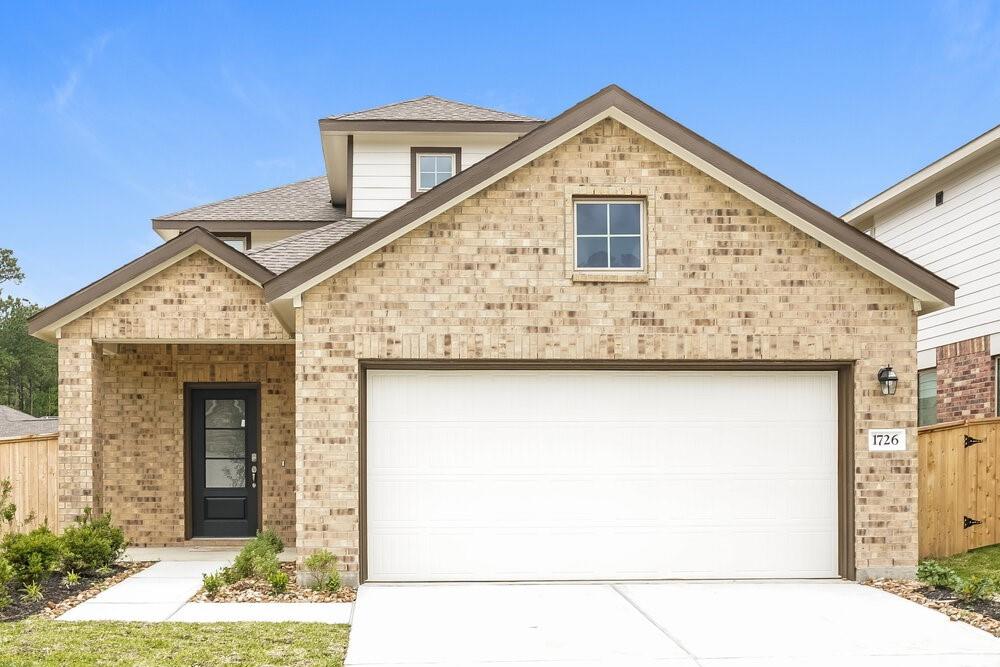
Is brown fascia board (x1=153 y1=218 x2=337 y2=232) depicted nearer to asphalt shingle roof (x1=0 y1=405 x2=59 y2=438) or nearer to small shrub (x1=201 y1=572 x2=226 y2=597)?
small shrub (x1=201 y1=572 x2=226 y2=597)

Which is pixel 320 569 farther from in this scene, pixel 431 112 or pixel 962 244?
pixel 962 244

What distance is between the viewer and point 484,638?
283 inches

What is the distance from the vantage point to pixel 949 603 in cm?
845

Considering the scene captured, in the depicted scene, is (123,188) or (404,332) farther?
(123,188)

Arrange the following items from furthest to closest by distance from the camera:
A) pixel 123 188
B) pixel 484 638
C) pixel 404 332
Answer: pixel 123 188, pixel 404 332, pixel 484 638

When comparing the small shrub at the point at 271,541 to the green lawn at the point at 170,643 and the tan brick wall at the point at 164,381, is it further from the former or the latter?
the green lawn at the point at 170,643

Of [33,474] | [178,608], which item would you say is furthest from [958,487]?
[33,474]

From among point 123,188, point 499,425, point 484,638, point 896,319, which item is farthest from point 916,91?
point 123,188

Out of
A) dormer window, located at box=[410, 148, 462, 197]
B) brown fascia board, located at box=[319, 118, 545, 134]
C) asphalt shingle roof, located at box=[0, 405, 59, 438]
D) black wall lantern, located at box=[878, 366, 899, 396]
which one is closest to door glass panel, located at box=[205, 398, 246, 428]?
dormer window, located at box=[410, 148, 462, 197]

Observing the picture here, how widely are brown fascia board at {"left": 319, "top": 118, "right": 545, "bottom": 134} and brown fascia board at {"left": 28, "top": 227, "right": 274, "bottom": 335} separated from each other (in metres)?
3.98

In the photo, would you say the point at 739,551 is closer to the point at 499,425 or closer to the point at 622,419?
the point at 622,419

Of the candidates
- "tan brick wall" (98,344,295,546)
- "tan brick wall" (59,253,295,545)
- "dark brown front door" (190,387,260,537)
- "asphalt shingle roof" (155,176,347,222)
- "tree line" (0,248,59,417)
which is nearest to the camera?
→ "tan brick wall" (59,253,295,545)

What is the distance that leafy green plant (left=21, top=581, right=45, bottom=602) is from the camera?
27.9 ft

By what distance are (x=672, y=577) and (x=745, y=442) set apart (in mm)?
1733
